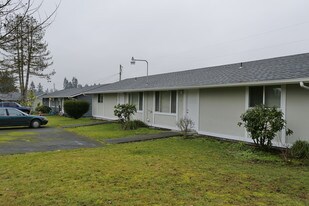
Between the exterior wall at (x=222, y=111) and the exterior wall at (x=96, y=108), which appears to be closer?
the exterior wall at (x=222, y=111)

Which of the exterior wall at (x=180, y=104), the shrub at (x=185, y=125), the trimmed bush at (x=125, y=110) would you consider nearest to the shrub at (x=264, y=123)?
the shrub at (x=185, y=125)

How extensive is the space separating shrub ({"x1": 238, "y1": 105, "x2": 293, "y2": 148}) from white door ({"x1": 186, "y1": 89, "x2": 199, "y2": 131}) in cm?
503

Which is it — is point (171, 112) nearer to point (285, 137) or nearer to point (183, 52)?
point (285, 137)

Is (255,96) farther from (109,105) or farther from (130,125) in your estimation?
(109,105)

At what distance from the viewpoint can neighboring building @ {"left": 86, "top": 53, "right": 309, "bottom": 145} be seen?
10602 millimetres

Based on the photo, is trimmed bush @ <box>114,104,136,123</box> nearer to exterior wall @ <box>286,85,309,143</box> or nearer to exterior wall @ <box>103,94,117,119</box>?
exterior wall @ <box>103,94,117,119</box>

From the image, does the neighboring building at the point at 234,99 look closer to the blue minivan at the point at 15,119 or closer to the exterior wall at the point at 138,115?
the exterior wall at the point at 138,115

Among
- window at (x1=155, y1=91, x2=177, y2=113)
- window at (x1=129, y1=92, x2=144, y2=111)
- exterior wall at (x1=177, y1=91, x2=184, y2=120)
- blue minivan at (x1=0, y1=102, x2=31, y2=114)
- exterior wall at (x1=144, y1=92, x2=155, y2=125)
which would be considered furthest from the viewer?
blue minivan at (x1=0, y1=102, x2=31, y2=114)

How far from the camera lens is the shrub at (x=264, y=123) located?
33.2ft

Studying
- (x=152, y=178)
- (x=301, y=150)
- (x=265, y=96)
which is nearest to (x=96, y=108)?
(x=265, y=96)

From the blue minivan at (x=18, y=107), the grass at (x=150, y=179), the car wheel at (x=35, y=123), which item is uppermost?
the blue minivan at (x=18, y=107)

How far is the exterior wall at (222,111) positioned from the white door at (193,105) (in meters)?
0.32

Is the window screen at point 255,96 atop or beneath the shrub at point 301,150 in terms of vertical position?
atop

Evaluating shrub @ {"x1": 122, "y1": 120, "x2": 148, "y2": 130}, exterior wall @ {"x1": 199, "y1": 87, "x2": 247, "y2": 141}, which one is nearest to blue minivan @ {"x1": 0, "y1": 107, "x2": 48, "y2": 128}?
shrub @ {"x1": 122, "y1": 120, "x2": 148, "y2": 130}
